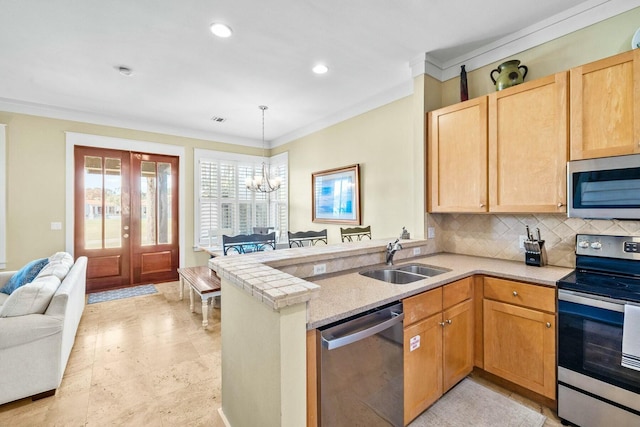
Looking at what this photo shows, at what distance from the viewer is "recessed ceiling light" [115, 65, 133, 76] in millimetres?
3012

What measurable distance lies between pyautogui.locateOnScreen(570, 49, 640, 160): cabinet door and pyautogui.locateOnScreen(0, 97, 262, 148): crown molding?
5331 mm

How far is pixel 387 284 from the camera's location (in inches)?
71.8

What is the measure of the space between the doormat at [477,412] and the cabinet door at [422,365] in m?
0.09

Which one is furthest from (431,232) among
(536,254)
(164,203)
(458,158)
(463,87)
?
(164,203)

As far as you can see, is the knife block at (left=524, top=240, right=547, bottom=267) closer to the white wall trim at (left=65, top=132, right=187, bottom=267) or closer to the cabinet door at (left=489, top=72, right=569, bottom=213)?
the cabinet door at (left=489, top=72, right=569, bottom=213)

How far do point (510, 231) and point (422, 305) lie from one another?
146 cm

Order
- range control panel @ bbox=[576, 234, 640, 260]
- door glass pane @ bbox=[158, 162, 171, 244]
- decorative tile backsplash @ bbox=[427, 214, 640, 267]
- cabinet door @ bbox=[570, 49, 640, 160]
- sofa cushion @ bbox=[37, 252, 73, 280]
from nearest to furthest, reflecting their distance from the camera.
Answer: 1. cabinet door @ bbox=[570, 49, 640, 160]
2. range control panel @ bbox=[576, 234, 640, 260]
3. decorative tile backsplash @ bbox=[427, 214, 640, 267]
4. sofa cushion @ bbox=[37, 252, 73, 280]
5. door glass pane @ bbox=[158, 162, 171, 244]

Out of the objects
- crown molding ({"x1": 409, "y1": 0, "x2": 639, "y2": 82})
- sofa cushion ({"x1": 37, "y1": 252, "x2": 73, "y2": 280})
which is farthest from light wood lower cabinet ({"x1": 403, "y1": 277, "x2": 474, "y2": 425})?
sofa cushion ({"x1": 37, "y1": 252, "x2": 73, "y2": 280})

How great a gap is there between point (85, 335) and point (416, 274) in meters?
3.51

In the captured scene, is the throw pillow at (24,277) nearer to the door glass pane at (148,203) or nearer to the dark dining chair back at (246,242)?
the dark dining chair back at (246,242)

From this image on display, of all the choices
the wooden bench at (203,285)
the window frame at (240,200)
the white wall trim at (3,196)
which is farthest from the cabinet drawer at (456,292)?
the white wall trim at (3,196)

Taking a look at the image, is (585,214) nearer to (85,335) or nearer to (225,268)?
(225,268)

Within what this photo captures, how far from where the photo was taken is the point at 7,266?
3924 mm

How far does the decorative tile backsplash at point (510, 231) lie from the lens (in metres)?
2.15
